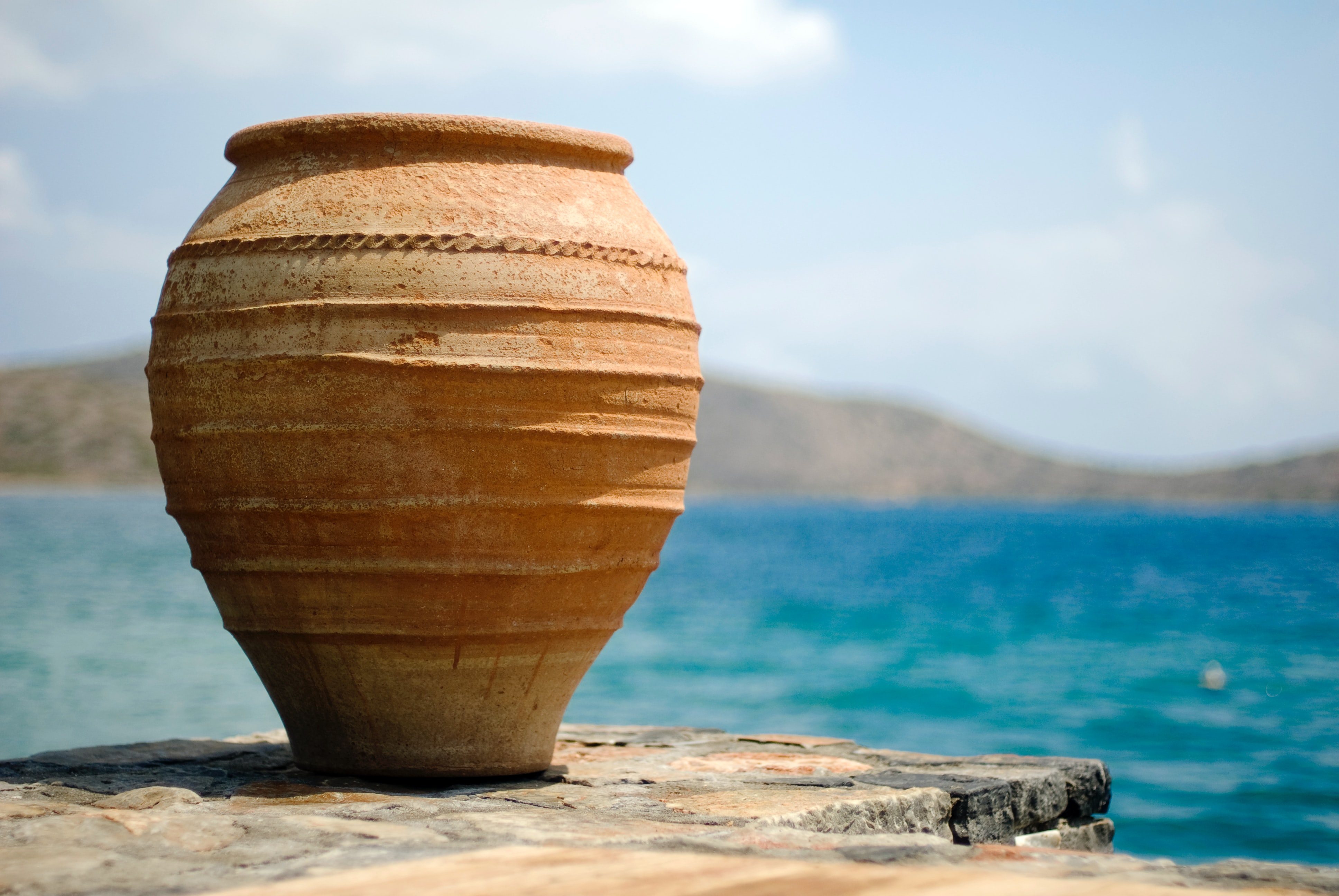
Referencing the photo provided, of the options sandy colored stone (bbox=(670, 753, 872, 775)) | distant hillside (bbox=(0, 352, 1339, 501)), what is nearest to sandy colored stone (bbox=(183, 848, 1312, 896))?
sandy colored stone (bbox=(670, 753, 872, 775))

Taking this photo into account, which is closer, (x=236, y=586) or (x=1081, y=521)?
(x=236, y=586)

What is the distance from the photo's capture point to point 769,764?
4816 millimetres

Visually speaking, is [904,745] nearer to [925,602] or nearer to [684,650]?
[684,650]

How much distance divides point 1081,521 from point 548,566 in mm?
102892

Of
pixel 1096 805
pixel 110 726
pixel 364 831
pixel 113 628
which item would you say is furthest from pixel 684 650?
pixel 364 831

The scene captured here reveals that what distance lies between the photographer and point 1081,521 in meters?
102

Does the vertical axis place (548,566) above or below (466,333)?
below

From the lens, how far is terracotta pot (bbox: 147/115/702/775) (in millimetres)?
3863

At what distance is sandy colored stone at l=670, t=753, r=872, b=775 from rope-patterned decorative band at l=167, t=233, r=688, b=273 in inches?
69.1

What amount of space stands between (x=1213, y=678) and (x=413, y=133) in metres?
18.0

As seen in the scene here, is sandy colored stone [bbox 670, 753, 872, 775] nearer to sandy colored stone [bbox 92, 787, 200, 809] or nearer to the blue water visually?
the blue water

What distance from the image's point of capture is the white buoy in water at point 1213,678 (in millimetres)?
19016

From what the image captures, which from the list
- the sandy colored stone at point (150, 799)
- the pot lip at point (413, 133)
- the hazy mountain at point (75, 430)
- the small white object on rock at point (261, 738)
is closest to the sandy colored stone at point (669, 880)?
the sandy colored stone at point (150, 799)

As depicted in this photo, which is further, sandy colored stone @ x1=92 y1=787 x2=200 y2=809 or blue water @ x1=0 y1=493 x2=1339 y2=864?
blue water @ x1=0 y1=493 x2=1339 y2=864
